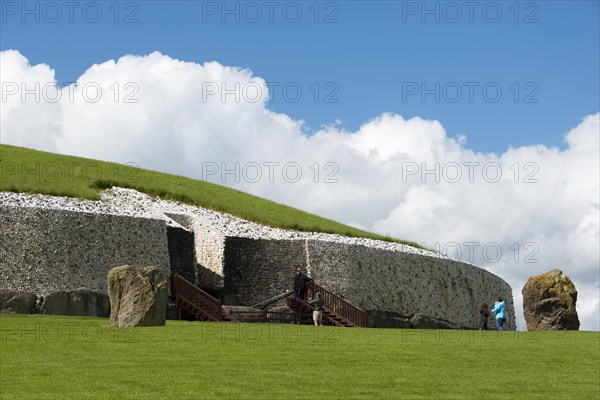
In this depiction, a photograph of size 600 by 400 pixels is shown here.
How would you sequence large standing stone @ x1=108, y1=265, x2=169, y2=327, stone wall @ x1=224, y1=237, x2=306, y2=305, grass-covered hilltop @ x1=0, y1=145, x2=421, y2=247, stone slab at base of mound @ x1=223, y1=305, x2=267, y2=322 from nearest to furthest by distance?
1. large standing stone @ x1=108, y1=265, x2=169, y2=327
2. stone slab at base of mound @ x1=223, y1=305, x2=267, y2=322
3. stone wall @ x1=224, y1=237, x2=306, y2=305
4. grass-covered hilltop @ x1=0, y1=145, x2=421, y2=247

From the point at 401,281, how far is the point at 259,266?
825cm

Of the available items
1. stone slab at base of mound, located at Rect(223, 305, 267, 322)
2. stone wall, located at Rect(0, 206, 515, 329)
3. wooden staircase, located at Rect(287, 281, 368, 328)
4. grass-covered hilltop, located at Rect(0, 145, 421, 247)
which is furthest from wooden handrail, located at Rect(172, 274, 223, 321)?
grass-covered hilltop, located at Rect(0, 145, 421, 247)

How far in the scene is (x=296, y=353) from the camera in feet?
71.1

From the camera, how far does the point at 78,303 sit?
113 ft

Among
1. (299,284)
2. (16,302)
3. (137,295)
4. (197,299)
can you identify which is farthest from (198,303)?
(137,295)

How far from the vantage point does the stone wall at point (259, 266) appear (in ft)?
143

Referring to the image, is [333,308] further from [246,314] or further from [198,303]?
[198,303]

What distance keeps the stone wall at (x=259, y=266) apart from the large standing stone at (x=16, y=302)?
11.6 m

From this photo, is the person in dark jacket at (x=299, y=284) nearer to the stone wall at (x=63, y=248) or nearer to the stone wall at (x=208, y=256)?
the stone wall at (x=208, y=256)

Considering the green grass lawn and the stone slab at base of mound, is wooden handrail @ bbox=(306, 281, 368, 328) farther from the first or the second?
the green grass lawn

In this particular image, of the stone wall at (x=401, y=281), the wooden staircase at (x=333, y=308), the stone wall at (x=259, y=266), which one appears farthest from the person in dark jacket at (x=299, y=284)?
the stone wall at (x=401, y=281)

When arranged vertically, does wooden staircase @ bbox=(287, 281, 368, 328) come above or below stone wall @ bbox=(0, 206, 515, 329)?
below

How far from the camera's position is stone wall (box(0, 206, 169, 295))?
1426 inches

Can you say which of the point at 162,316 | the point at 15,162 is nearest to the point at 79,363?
the point at 162,316
